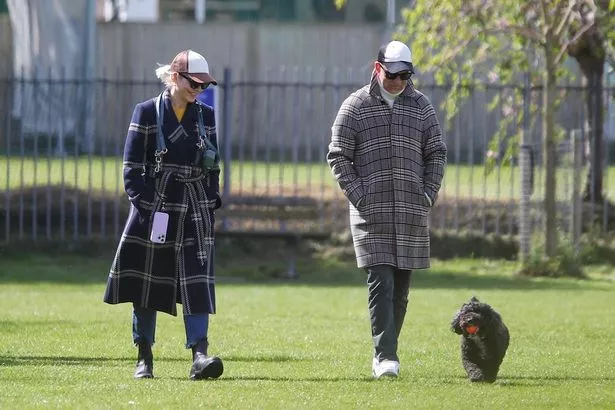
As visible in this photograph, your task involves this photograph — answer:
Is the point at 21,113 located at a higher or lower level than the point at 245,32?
lower

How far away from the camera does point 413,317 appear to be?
13.4 m

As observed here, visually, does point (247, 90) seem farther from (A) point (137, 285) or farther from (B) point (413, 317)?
(A) point (137, 285)

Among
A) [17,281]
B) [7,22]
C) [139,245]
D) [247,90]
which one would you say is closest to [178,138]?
[139,245]

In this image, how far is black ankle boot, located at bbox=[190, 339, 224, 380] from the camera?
28.1 feet

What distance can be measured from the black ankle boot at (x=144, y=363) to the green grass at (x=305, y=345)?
0.07 meters

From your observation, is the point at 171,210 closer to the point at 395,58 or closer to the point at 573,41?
the point at 395,58

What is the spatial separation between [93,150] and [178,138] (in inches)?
446

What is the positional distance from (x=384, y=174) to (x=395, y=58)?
2.25ft

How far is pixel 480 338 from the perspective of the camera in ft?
27.9

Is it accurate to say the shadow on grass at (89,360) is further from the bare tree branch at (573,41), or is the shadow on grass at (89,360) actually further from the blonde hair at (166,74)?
the bare tree branch at (573,41)

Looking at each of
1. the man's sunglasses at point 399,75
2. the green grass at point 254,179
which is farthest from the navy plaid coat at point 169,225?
the green grass at point 254,179

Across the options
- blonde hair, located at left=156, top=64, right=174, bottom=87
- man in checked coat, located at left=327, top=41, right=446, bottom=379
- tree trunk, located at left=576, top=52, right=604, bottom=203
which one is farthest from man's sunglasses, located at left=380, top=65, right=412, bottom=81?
tree trunk, located at left=576, top=52, right=604, bottom=203

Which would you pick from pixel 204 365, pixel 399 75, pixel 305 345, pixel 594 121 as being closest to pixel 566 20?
pixel 594 121

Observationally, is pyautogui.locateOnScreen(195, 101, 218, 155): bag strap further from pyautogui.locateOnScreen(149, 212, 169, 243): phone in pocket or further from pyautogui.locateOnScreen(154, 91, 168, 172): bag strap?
pyautogui.locateOnScreen(149, 212, 169, 243): phone in pocket
